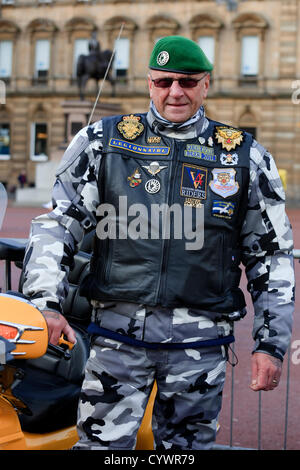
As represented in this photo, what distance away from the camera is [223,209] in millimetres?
2312

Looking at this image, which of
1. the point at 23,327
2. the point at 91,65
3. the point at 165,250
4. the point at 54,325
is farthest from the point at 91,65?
the point at 23,327

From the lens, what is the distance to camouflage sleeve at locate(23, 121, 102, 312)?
2.15m

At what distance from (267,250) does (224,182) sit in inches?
9.9

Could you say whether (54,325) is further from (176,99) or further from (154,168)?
(176,99)

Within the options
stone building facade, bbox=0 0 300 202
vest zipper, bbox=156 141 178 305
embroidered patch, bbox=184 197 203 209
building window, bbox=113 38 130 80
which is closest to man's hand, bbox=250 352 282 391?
vest zipper, bbox=156 141 178 305

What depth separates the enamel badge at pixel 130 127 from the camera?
7.72 ft

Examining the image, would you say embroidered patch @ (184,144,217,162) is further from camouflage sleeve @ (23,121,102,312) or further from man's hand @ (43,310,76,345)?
man's hand @ (43,310,76,345)

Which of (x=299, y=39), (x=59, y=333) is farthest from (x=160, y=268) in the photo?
(x=299, y=39)

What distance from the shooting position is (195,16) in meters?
37.9

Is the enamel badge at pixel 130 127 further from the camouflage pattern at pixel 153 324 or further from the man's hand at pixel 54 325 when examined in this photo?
the man's hand at pixel 54 325

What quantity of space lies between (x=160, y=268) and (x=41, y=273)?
0.34 metres

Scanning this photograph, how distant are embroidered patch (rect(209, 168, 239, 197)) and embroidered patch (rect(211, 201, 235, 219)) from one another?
0.09ft

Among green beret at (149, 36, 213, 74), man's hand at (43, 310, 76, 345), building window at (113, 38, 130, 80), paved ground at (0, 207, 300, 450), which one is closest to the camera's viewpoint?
man's hand at (43, 310, 76, 345)

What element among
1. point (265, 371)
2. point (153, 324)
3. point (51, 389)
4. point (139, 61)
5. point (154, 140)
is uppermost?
point (139, 61)
